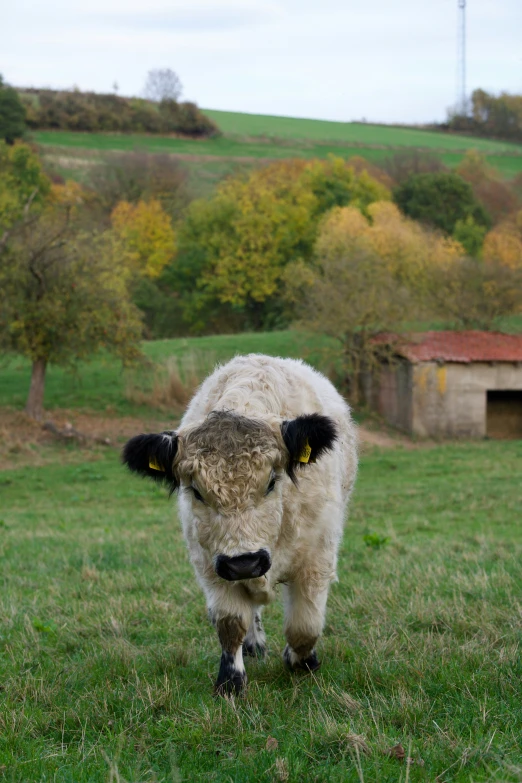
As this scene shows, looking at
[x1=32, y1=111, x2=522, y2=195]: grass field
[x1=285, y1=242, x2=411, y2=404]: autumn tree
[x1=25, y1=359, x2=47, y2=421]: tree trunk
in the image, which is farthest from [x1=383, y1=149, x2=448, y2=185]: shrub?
[x1=25, y1=359, x2=47, y2=421]: tree trunk

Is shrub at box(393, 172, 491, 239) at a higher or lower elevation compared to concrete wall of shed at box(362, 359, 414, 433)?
higher

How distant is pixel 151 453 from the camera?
5.86m

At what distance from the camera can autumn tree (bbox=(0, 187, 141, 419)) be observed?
103ft

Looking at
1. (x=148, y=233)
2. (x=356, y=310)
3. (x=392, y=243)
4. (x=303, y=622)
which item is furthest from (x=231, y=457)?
(x=148, y=233)

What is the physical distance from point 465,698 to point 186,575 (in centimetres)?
535

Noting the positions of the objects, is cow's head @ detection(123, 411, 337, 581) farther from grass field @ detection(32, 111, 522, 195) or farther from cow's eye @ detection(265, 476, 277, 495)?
grass field @ detection(32, 111, 522, 195)

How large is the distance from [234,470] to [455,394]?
34.3 m

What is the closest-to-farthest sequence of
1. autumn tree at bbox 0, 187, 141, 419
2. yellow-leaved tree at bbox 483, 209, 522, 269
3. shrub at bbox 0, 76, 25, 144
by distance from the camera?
1. autumn tree at bbox 0, 187, 141, 419
2. yellow-leaved tree at bbox 483, 209, 522, 269
3. shrub at bbox 0, 76, 25, 144

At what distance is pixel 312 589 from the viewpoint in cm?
621

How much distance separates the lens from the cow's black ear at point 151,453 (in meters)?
5.84

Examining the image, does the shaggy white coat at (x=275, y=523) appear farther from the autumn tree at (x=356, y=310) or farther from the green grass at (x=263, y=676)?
the autumn tree at (x=356, y=310)

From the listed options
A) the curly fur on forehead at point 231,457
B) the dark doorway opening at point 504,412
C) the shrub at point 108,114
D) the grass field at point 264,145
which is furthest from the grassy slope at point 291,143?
the curly fur on forehead at point 231,457

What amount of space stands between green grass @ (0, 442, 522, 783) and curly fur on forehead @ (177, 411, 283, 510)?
4.12 ft

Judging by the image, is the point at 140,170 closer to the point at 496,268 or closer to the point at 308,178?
the point at 308,178
